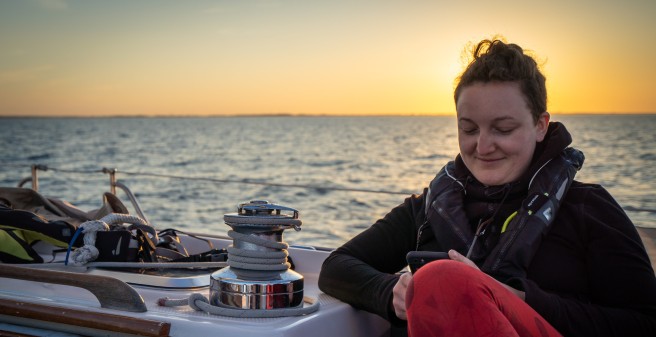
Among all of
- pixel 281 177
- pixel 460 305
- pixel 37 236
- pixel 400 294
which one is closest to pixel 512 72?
pixel 400 294

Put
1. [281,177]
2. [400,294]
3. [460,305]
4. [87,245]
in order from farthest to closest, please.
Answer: [281,177] → [87,245] → [400,294] → [460,305]

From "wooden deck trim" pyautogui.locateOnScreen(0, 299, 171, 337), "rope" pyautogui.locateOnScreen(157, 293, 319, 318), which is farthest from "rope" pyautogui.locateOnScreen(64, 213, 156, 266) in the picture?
"rope" pyautogui.locateOnScreen(157, 293, 319, 318)

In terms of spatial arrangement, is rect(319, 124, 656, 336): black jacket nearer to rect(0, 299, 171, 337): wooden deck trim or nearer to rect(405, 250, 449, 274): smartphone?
rect(405, 250, 449, 274): smartphone

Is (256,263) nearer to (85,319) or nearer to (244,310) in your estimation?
(244,310)

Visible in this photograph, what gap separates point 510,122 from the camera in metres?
1.95

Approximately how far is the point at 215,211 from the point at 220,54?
323 inches

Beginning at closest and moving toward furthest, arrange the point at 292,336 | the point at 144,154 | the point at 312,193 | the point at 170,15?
the point at 292,336 < the point at 312,193 < the point at 170,15 < the point at 144,154

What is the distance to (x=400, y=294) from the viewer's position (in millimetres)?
1758

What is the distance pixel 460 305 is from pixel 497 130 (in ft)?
2.15

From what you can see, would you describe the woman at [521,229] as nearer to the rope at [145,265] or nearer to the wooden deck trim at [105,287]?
the rope at [145,265]

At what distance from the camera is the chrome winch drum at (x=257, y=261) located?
1782 mm

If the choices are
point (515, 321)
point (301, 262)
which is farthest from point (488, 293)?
point (301, 262)

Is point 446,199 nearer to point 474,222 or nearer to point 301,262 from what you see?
point 474,222

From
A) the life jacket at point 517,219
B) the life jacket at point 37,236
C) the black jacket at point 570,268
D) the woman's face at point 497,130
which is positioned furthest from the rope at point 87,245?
the woman's face at point 497,130
